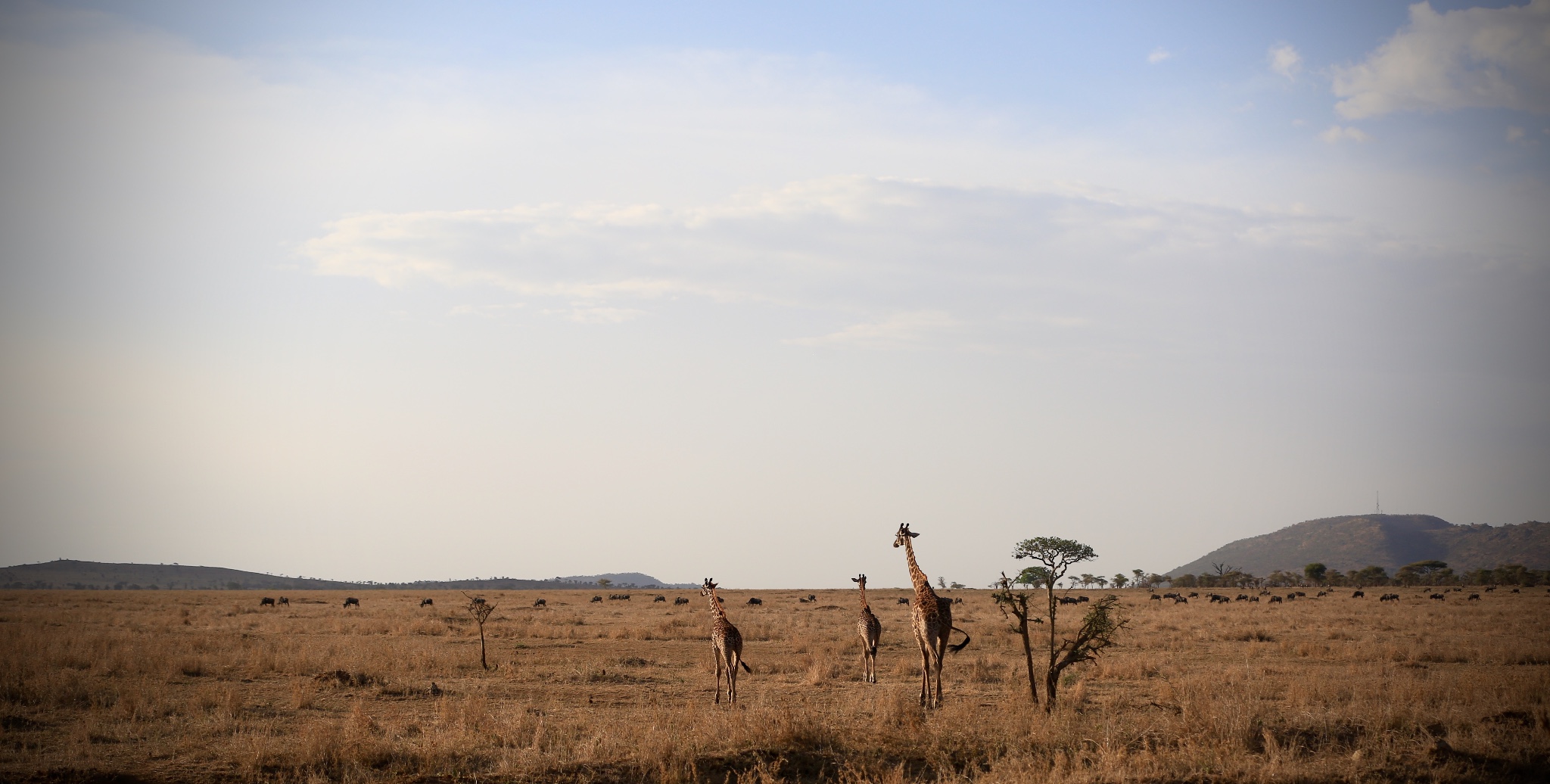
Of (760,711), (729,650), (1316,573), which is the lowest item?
(1316,573)

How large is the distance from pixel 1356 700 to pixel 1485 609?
40.6 metres

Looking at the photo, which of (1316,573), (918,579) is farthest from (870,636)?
(1316,573)

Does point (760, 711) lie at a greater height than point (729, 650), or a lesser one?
lesser

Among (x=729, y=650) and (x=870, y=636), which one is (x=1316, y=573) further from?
(x=729, y=650)

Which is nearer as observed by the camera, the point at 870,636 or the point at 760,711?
the point at 760,711

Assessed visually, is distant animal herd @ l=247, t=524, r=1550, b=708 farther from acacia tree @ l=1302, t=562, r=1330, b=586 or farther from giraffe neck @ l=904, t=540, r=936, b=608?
acacia tree @ l=1302, t=562, r=1330, b=586

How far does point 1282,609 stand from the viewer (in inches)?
1973

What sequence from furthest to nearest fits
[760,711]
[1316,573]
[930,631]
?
[1316,573]
[930,631]
[760,711]

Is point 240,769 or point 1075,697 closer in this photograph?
point 240,769

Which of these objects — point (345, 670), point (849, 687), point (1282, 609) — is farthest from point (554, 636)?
point (1282, 609)

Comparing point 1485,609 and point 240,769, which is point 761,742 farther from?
point 1485,609

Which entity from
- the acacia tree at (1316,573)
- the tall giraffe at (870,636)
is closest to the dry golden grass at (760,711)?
the tall giraffe at (870,636)

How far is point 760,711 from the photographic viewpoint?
1378 centimetres

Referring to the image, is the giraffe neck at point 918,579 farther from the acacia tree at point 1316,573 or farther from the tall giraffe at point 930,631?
the acacia tree at point 1316,573
